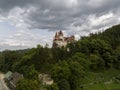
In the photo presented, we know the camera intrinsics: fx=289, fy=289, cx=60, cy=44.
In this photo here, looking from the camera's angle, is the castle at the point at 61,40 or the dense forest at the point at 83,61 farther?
the castle at the point at 61,40

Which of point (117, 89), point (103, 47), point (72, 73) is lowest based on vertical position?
point (117, 89)

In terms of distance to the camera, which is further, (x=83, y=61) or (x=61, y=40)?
(x=61, y=40)

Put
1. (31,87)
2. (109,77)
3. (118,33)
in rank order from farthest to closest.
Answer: (118,33), (109,77), (31,87)

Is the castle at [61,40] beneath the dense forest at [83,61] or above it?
above

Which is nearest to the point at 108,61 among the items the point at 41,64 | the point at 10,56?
the point at 41,64

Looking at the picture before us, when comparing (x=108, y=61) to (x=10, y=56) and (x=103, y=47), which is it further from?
(x=10, y=56)

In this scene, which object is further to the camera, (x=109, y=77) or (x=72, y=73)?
(x=109, y=77)

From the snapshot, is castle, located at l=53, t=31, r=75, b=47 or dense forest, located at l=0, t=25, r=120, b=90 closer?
dense forest, located at l=0, t=25, r=120, b=90

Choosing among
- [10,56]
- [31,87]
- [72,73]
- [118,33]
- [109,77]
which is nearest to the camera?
[31,87]

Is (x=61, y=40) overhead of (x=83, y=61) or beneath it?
overhead

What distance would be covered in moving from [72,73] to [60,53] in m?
33.2

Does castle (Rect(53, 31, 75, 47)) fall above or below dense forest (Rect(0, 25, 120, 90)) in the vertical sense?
above

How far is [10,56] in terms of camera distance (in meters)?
142

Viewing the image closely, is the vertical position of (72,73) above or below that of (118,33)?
below
